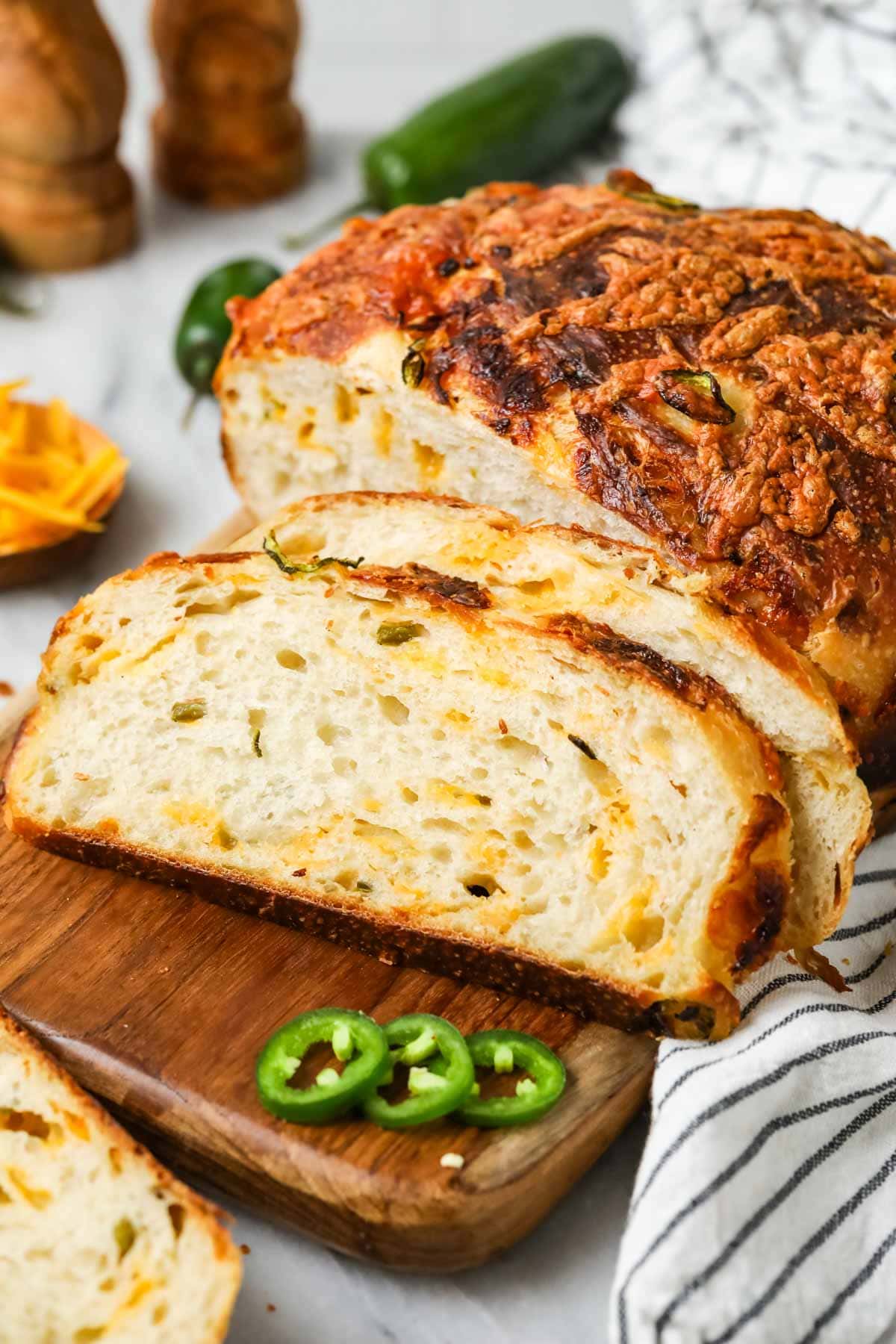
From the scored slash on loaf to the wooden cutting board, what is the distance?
78 millimetres

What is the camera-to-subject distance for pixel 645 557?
368 cm

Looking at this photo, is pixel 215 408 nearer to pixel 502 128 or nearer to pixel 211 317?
pixel 211 317

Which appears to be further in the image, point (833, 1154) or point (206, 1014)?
point (206, 1014)

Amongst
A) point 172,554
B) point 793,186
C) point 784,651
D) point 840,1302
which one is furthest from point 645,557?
point 793,186

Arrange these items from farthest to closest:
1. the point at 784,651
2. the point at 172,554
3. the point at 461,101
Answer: the point at 461,101 → the point at 172,554 → the point at 784,651

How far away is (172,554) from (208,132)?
3.70 meters

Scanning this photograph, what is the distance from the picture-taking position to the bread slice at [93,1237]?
9.62 feet

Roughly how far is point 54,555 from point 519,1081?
259cm

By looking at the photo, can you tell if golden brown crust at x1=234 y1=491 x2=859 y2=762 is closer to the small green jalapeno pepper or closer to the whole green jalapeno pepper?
the small green jalapeno pepper

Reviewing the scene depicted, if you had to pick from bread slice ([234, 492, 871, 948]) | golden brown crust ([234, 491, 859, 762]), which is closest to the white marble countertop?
bread slice ([234, 492, 871, 948])

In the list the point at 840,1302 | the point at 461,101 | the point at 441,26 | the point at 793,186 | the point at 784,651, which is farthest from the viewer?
the point at 441,26

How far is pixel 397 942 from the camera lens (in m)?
3.62

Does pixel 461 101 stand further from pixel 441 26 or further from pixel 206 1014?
pixel 206 1014

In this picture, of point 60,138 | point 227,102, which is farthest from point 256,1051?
point 227,102
